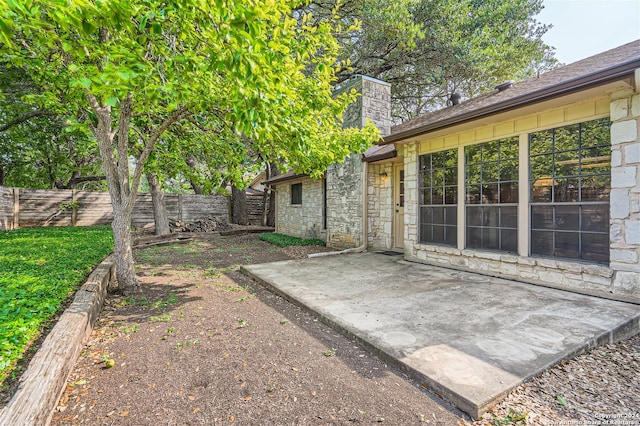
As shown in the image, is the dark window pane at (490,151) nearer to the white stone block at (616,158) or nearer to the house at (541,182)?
the house at (541,182)

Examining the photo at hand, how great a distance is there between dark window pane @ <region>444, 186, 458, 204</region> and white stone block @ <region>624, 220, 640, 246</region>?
229cm

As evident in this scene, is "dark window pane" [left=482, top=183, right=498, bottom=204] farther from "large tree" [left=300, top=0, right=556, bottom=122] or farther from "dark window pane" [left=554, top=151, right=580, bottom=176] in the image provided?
"large tree" [left=300, top=0, right=556, bottom=122]

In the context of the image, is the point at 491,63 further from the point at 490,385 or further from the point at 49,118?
the point at 49,118

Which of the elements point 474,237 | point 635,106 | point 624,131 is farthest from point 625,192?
point 474,237

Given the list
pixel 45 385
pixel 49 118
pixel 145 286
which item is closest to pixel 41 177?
pixel 49 118

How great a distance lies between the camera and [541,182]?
4.34 m

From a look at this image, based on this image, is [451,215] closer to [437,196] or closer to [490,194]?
[437,196]

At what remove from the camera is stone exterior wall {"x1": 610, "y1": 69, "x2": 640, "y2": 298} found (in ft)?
11.2

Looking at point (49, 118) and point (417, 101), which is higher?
point (417, 101)

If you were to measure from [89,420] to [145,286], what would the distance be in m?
3.15

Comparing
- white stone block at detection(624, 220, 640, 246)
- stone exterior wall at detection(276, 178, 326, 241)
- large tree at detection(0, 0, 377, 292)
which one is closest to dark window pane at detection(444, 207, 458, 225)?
large tree at detection(0, 0, 377, 292)

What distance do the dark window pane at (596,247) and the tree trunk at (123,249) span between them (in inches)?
244

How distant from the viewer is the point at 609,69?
318cm

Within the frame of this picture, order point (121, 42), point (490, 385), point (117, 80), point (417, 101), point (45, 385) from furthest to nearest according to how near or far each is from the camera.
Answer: point (417, 101) → point (121, 42) → point (117, 80) → point (490, 385) → point (45, 385)
